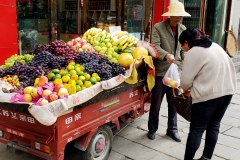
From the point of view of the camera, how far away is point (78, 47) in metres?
3.93

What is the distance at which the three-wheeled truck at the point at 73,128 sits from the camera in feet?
8.87

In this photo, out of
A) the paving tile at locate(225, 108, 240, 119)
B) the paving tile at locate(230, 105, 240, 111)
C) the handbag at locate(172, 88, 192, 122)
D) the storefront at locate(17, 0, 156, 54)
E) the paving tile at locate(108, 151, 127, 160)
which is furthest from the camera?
the paving tile at locate(230, 105, 240, 111)

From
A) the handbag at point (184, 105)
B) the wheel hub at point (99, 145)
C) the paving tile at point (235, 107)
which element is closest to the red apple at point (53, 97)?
the wheel hub at point (99, 145)

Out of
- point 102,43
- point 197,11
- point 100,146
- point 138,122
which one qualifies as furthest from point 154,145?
point 197,11

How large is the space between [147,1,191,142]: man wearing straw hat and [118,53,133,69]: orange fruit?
0.43 meters

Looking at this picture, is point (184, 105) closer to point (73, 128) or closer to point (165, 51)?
point (165, 51)

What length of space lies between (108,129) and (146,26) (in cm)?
510

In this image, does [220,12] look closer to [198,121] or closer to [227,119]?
[227,119]

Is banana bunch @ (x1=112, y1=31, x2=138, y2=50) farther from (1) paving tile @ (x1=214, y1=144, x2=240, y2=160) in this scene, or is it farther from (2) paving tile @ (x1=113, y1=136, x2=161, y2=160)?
(1) paving tile @ (x1=214, y1=144, x2=240, y2=160)

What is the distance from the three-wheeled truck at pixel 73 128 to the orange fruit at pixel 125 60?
0.29 meters

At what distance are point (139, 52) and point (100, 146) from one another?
4.78ft

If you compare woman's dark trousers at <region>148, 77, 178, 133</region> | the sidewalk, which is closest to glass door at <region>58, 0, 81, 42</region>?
the sidewalk

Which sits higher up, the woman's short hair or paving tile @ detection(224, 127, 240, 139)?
the woman's short hair

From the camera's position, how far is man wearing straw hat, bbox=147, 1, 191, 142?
3.88 metres
